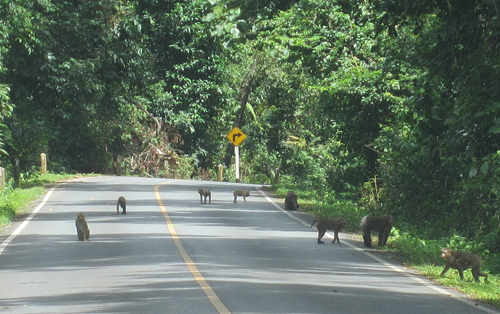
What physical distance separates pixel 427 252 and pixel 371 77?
868cm

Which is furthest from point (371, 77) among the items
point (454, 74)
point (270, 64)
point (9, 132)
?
point (270, 64)

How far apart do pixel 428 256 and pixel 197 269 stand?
4.51 m

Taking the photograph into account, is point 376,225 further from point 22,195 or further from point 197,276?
point 22,195

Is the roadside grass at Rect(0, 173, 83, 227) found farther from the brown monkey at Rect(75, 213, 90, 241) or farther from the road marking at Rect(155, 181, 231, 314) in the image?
the road marking at Rect(155, 181, 231, 314)

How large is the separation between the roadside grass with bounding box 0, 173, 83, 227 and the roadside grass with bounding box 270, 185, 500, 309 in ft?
26.2

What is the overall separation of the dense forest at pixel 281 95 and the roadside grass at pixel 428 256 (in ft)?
3.62

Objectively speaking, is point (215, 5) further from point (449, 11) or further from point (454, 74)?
point (454, 74)

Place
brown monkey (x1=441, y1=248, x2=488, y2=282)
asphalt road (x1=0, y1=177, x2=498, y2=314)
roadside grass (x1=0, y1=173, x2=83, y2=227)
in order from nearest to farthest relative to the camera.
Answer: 1. asphalt road (x1=0, y1=177, x2=498, y2=314)
2. brown monkey (x1=441, y1=248, x2=488, y2=282)
3. roadside grass (x1=0, y1=173, x2=83, y2=227)

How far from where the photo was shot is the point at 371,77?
2222cm

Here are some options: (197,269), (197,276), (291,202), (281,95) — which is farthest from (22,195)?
(281,95)

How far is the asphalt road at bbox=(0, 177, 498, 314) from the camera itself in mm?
9594

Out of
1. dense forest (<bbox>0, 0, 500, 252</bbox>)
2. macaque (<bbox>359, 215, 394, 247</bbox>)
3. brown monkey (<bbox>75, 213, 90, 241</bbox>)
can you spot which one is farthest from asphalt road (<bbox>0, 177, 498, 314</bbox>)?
dense forest (<bbox>0, 0, 500, 252</bbox>)

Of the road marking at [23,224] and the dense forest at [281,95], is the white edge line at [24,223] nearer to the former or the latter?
the road marking at [23,224]

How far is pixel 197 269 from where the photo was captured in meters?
12.2
